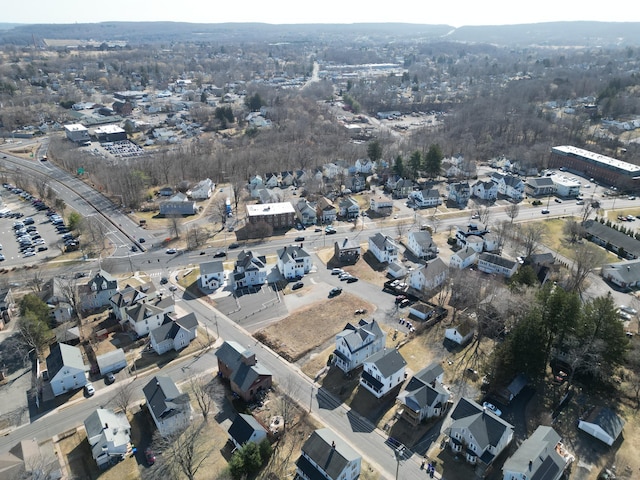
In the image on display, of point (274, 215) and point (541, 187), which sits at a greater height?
point (274, 215)

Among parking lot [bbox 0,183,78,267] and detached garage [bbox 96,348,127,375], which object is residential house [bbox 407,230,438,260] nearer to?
detached garage [bbox 96,348,127,375]

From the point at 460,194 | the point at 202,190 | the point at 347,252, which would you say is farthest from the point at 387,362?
the point at 202,190

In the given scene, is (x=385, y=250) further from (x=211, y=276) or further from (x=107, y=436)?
(x=107, y=436)

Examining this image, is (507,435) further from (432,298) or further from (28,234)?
(28,234)

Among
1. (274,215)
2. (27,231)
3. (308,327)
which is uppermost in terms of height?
(308,327)

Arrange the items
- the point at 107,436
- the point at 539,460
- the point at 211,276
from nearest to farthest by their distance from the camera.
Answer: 1. the point at 539,460
2. the point at 107,436
3. the point at 211,276

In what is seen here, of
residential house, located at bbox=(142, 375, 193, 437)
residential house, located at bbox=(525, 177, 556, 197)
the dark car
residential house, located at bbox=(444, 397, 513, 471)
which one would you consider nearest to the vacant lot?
residential house, located at bbox=(142, 375, 193, 437)

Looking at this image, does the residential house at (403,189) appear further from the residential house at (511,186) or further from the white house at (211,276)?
the white house at (211,276)
